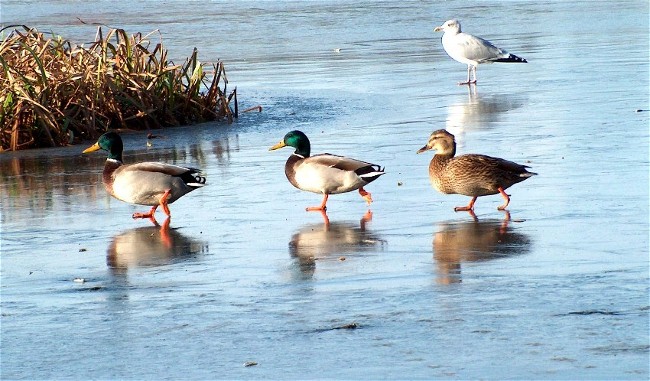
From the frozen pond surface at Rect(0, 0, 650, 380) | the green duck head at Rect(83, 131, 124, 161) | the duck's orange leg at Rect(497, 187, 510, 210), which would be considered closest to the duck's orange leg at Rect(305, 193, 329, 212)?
the frozen pond surface at Rect(0, 0, 650, 380)

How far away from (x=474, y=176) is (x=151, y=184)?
7.96 feet

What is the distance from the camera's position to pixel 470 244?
816cm

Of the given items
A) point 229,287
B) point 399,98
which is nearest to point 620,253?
point 229,287

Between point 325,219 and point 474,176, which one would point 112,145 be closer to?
point 325,219

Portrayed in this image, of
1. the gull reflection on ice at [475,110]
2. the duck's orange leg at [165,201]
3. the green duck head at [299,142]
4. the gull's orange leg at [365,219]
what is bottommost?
the gull reflection on ice at [475,110]

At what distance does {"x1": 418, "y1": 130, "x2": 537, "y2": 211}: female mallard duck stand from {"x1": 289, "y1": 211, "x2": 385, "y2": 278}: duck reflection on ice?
0.65 m

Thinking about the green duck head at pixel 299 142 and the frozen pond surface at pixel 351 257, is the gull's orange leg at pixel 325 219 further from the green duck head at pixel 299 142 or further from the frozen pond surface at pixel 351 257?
the green duck head at pixel 299 142

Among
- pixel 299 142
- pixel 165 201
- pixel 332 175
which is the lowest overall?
pixel 165 201

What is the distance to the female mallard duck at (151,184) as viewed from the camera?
977 cm

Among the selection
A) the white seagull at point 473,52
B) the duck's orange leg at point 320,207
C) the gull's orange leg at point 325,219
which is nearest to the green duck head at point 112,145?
the duck's orange leg at point 320,207

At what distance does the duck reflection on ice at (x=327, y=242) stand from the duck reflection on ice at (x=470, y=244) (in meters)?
0.47

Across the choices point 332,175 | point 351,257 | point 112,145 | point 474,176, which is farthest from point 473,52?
point 351,257

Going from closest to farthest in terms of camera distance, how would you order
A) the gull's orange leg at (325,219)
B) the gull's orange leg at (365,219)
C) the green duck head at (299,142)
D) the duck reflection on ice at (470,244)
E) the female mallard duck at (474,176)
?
1. the duck reflection on ice at (470,244)
2. the gull's orange leg at (365,219)
3. the gull's orange leg at (325,219)
4. the female mallard duck at (474,176)
5. the green duck head at (299,142)

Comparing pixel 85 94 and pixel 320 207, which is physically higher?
pixel 85 94
